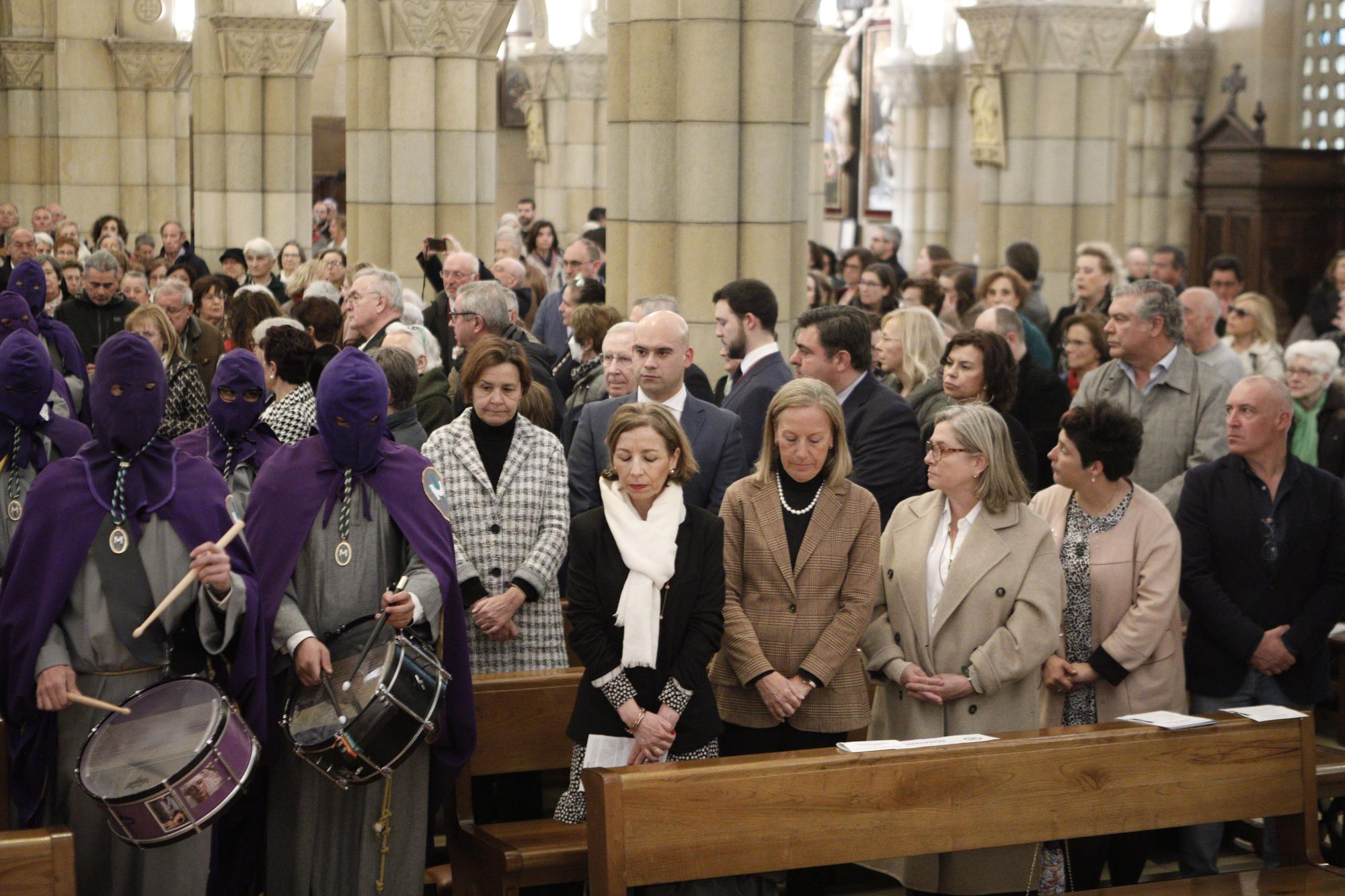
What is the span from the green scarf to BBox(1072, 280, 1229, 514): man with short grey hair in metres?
1.45

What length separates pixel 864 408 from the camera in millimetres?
6035

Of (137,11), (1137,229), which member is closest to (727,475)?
(1137,229)

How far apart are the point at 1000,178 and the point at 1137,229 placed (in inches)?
268

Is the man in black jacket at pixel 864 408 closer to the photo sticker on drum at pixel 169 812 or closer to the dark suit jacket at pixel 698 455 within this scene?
the dark suit jacket at pixel 698 455

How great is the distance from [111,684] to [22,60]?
67.0 ft

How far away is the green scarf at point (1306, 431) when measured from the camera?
7.86 m

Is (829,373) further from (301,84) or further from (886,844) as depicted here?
(301,84)

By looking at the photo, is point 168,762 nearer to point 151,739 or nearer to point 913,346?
point 151,739

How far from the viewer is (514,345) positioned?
18.4ft

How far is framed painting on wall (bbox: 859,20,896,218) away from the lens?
24172mm

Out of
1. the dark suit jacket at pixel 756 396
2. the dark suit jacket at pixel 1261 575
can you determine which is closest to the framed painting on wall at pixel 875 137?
the dark suit jacket at pixel 756 396

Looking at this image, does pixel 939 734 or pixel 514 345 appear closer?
pixel 939 734

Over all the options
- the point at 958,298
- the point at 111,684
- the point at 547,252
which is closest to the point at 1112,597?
the point at 111,684

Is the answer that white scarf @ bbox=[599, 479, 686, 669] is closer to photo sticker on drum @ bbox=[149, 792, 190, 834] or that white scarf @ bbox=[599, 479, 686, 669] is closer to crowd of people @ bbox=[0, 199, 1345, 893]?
crowd of people @ bbox=[0, 199, 1345, 893]
